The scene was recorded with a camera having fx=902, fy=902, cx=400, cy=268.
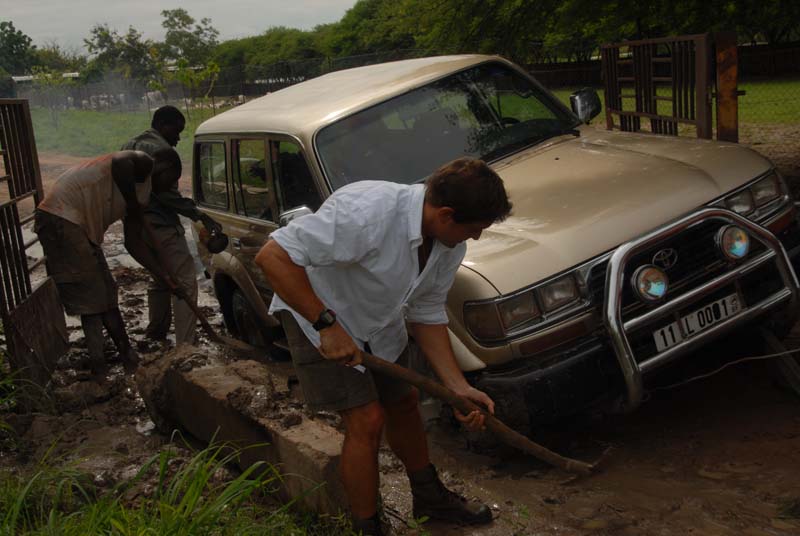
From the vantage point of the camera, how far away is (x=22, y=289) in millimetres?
5777

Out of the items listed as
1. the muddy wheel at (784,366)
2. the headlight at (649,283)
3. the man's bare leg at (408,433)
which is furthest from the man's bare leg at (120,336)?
the muddy wheel at (784,366)

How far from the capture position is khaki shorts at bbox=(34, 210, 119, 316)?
598 centimetres

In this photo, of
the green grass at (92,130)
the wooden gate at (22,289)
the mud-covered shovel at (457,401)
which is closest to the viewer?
the mud-covered shovel at (457,401)

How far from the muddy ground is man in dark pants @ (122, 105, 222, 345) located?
1.39m

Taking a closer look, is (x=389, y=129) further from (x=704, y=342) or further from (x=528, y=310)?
(x=704, y=342)

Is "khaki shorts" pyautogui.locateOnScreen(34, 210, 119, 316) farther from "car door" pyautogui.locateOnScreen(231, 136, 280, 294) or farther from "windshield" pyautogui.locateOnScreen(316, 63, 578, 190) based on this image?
"windshield" pyautogui.locateOnScreen(316, 63, 578, 190)

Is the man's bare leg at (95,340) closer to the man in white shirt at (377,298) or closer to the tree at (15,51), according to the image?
the man in white shirt at (377,298)

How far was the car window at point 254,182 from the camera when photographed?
211 inches

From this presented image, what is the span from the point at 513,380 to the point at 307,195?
1817 millimetres

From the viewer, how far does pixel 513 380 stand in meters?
Result: 3.67

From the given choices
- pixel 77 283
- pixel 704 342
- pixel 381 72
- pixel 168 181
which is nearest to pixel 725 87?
pixel 381 72

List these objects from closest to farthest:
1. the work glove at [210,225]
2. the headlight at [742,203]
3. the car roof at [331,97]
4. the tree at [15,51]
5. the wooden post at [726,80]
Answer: the headlight at [742,203], the car roof at [331,97], the wooden post at [726,80], the work glove at [210,225], the tree at [15,51]

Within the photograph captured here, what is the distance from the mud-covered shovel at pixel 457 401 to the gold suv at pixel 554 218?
0.91 feet

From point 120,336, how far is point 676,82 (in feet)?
14.4
